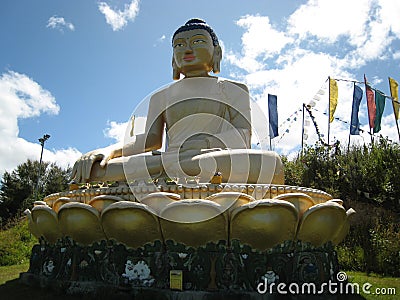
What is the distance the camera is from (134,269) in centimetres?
365

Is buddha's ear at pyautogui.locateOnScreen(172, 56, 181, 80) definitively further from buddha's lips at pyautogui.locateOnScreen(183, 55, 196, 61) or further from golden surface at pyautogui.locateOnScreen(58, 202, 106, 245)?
golden surface at pyautogui.locateOnScreen(58, 202, 106, 245)

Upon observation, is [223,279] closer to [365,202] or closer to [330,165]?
[365,202]

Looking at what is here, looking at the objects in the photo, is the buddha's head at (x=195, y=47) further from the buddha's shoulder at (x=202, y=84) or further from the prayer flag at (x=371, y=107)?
the prayer flag at (x=371, y=107)

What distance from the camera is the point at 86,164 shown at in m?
4.90

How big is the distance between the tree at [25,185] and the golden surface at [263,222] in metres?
21.5

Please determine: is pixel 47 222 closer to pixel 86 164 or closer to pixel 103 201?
pixel 103 201

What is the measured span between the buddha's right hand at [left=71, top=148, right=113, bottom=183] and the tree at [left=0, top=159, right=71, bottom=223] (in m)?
19.4

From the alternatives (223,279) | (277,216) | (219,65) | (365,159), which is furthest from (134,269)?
(365,159)

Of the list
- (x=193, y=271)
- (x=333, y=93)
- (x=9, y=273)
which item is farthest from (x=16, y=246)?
(x=333, y=93)

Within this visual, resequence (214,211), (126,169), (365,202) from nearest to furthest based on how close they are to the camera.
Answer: (214,211), (126,169), (365,202)

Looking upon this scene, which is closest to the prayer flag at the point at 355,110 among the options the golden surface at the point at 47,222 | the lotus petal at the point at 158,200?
the lotus petal at the point at 158,200

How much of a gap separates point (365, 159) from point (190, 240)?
11.0 meters

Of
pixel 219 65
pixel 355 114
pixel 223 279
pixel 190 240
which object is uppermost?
pixel 355 114

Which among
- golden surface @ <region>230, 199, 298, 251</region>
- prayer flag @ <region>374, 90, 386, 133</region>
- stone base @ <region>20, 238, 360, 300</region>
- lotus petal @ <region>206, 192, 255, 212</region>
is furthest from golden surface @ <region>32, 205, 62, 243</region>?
prayer flag @ <region>374, 90, 386, 133</region>
